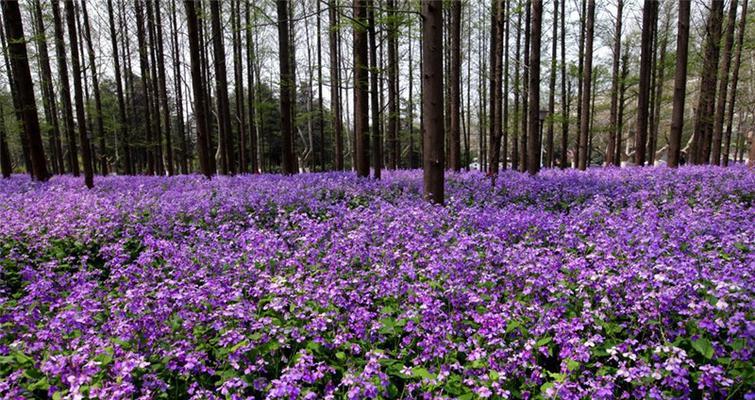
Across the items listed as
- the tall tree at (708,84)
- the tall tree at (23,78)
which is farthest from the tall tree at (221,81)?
the tall tree at (708,84)

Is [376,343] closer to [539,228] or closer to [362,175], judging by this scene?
[539,228]

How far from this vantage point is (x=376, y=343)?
3.20 m

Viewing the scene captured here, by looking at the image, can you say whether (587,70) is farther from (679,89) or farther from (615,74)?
(679,89)

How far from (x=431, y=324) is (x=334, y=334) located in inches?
28.0

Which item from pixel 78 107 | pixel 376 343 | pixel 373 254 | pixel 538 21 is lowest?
pixel 376 343

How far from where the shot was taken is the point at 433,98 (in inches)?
277

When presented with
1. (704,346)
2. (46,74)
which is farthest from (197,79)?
(704,346)

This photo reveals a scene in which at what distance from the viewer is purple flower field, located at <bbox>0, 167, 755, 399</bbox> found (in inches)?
103

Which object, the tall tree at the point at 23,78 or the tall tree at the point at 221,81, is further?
the tall tree at the point at 221,81

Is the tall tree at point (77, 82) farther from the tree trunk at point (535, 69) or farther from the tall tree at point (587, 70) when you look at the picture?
the tall tree at point (587, 70)

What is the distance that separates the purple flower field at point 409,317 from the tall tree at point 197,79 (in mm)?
8979

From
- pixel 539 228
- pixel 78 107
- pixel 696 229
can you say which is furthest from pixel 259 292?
pixel 78 107

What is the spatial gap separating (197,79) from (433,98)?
9905 mm

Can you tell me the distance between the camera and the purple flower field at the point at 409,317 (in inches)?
103
